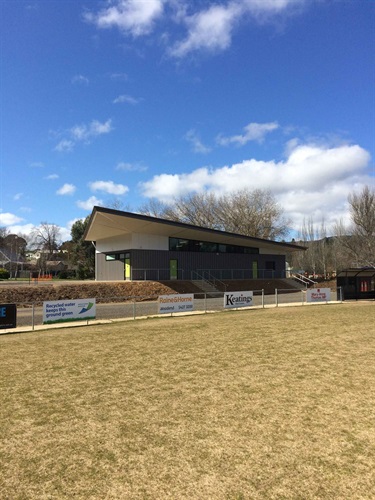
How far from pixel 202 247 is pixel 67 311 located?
968 inches

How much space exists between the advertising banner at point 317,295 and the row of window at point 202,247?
15.5 meters

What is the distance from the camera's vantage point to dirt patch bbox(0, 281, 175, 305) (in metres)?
25.9

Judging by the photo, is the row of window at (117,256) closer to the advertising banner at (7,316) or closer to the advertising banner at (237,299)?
the advertising banner at (237,299)

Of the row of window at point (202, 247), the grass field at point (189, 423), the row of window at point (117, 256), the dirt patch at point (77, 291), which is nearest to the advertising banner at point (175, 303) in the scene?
the dirt patch at point (77, 291)

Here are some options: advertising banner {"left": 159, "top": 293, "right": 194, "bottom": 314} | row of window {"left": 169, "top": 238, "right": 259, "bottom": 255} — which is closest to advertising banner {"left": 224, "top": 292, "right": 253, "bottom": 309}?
advertising banner {"left": 159, "top": 293, "right": 194, "bottom": 314}

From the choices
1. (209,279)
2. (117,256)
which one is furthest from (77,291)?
(209,279)

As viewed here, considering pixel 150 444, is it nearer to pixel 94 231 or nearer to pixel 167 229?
pixel 167 229

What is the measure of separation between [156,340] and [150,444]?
7865 millimetres

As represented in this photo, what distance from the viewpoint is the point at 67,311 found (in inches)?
686

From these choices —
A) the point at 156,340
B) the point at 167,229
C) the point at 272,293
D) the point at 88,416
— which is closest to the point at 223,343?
the point at 156,340

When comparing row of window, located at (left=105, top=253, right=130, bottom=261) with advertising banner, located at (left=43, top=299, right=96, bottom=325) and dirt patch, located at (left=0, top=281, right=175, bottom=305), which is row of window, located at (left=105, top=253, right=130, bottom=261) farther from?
advertising banner, located at (left=43, top=299, right=96, bottom=325)

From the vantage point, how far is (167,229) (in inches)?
1393

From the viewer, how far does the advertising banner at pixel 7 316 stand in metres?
15.8

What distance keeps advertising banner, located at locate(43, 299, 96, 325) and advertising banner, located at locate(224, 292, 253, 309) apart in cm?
911
